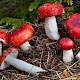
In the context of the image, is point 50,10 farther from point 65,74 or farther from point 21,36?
point 65,74

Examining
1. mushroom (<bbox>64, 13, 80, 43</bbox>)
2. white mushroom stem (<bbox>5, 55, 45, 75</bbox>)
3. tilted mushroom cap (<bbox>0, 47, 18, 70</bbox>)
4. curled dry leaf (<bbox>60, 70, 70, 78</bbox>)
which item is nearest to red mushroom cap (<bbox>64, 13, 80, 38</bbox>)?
mushroom (<bbox>64, 13, 80, 43</bbox>)

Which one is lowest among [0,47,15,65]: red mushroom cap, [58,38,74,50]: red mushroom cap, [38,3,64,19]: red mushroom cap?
[0,47,15,65]: red mushroom cap

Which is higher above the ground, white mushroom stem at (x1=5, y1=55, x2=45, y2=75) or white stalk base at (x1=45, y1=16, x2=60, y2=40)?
white stalk base at (x1=45, y1=16, x2=60, y2=40)

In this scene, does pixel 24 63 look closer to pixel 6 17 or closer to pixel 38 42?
pixel 38 42

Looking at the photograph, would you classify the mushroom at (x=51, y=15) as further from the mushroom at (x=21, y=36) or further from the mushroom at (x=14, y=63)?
the mushroom at (x=14, y=63)

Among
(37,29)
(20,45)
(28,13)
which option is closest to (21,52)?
(20,45)

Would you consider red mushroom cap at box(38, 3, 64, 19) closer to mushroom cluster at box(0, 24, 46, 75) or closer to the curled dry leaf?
mushroom cluster at box(0, 24, 46, 75)

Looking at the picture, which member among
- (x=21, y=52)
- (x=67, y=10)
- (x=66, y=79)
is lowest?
(x=66, y=79)
